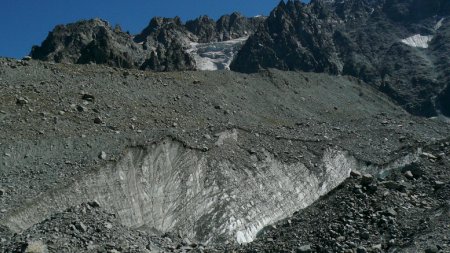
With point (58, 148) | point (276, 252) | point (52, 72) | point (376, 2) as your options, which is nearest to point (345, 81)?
point (52, 72)

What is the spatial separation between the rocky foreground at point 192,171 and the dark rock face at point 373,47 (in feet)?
235

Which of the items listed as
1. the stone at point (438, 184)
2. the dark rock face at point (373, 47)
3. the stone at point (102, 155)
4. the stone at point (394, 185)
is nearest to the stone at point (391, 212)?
the stone at point (394, 185)

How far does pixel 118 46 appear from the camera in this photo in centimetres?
9819

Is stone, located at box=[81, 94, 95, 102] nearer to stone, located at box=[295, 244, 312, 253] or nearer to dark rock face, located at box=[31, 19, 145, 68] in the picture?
stone, located at box=[295, 244, 312, 253]

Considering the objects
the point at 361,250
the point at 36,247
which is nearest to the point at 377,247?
the point at 361,250

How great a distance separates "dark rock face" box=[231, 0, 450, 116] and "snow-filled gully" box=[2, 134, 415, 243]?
86.3m

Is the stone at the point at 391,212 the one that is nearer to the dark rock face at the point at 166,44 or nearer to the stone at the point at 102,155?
the stone at the point at 102,155

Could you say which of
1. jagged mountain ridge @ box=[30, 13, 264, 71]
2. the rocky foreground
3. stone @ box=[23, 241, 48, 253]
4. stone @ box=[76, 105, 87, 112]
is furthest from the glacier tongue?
stone @ box=[23, 241, 48, 253]

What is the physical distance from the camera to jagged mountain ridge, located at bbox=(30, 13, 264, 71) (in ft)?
305

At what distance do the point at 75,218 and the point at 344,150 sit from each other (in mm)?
29431

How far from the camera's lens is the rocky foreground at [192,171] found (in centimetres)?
2114

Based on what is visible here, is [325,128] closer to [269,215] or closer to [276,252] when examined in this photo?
[269,215]

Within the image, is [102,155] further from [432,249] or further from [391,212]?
[432,249]

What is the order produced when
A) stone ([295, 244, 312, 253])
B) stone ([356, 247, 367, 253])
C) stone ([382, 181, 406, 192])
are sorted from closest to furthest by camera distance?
stone ([356, 247, 367, 253]) < stone ([295, 244, 312, 253]) < stone ([382, 181, 406, 192])
